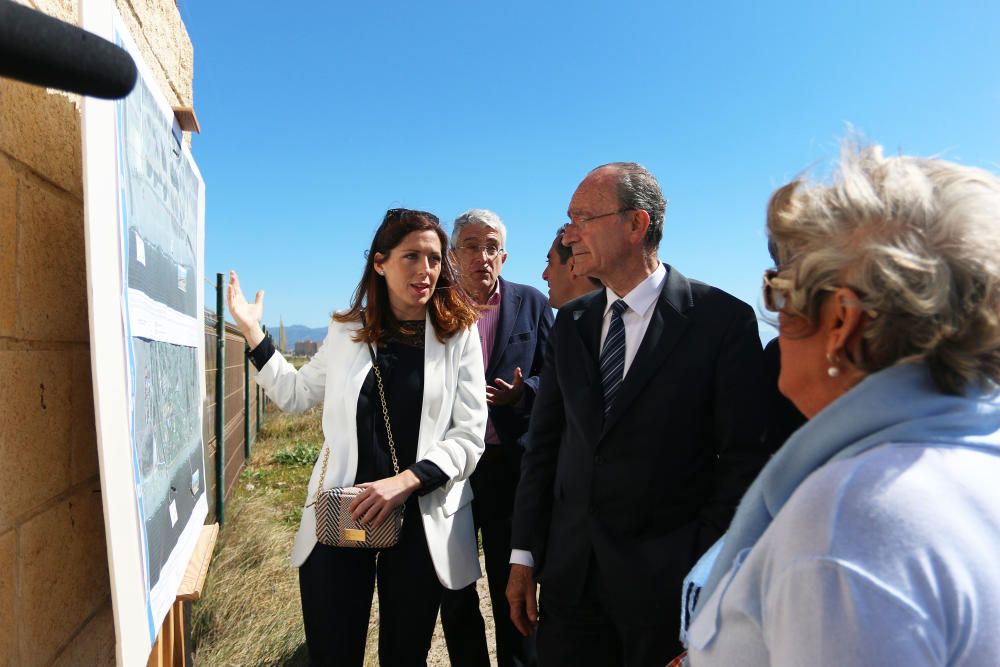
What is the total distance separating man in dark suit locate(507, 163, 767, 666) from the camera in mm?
1963

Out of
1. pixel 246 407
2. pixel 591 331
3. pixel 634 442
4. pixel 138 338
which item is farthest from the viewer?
pixel 246 407

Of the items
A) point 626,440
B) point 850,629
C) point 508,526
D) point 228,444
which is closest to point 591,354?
point 626,440

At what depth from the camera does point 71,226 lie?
1483mm

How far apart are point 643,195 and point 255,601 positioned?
341cm

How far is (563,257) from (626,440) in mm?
1778

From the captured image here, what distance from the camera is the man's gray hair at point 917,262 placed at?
90 centimetres

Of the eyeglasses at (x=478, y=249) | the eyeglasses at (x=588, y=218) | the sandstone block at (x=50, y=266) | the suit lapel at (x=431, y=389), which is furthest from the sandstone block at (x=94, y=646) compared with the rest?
the eyeglasses at (x=478, y=249)

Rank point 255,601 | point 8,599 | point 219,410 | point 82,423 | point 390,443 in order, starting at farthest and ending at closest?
point 219,410, point 255,601, point 390,443, point 82,423, point 8,599

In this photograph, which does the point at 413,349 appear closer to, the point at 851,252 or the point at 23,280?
the point at 23,280

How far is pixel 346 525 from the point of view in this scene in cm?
222

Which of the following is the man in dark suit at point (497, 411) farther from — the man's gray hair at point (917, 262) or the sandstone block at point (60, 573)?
the man's gray hair at point (917, 262)

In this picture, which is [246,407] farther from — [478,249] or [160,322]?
[160,322]

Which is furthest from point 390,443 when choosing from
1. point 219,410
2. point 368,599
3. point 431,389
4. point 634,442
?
point 219,410

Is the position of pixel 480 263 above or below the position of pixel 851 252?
above
